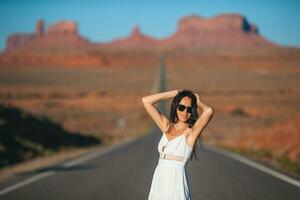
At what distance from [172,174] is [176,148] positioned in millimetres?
223

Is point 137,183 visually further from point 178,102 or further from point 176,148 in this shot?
point 176,148

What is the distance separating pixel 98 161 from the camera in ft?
65.0

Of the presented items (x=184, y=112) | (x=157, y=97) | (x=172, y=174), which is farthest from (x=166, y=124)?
(x=172, y=174)

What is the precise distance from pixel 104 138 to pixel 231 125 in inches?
791

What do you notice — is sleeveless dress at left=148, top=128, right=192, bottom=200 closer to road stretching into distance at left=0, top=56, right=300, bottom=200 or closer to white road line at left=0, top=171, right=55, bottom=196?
road stretching into distance at left=0, top=56, right=300, bottom=200

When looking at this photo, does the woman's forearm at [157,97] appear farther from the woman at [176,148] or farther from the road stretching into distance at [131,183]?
the road stretching into distance at [131,183]

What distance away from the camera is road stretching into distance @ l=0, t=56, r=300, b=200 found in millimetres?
11297

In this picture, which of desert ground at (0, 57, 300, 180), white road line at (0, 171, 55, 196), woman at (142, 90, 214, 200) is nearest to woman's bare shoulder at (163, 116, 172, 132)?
woman at (142, 90, 214, 200)

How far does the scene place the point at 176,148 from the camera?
5418mm

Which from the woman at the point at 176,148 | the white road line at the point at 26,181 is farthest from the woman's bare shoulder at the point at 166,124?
the white road line at the point at 26,181

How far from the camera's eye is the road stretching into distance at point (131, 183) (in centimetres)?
1130

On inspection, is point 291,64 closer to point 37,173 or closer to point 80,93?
point 80,93

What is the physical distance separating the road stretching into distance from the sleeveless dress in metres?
5.54

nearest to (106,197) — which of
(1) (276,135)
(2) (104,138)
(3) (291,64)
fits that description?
(1) (276,135)
